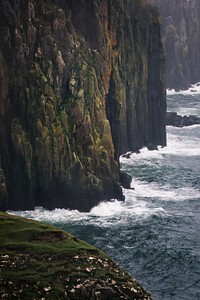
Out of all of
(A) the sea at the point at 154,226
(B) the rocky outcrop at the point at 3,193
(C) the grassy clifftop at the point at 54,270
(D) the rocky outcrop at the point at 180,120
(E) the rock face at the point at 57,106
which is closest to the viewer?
(C) the grassy clifftop at the point at 54,270

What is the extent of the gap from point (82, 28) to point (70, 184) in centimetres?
3254

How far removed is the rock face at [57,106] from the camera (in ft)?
299

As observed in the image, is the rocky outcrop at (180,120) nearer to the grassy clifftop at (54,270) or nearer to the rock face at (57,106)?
the rock face at (57,106)

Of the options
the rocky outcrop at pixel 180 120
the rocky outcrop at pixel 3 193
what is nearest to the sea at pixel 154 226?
the rocky outcrop at pixel 3 193

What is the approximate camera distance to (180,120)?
609 feet

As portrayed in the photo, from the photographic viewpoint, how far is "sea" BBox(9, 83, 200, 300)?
70.3 metres

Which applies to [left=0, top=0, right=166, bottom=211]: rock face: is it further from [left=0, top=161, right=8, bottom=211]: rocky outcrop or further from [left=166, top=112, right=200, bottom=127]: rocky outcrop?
[left=166, top=112, right=200, bottom=127]: rocky outcrop

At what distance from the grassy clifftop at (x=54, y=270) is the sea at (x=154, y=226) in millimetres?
15499

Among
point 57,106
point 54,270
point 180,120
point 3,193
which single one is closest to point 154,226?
point 3,193

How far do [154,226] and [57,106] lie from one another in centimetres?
2551

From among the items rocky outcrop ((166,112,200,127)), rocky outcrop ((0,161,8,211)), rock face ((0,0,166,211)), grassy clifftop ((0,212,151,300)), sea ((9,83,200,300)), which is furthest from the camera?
rocky outcrop ((166,112,200,127))

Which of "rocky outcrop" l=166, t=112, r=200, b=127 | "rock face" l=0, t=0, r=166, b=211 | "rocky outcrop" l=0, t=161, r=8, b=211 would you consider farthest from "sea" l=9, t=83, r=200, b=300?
"rocky outcrop" l=166, t=112, r=200, b=127

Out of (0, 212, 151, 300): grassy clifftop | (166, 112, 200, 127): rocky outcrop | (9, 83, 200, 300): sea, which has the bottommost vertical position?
(9, 83, 200, 300): sea

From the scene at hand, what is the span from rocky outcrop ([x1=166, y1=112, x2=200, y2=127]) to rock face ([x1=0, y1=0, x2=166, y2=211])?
7117 centimetres
